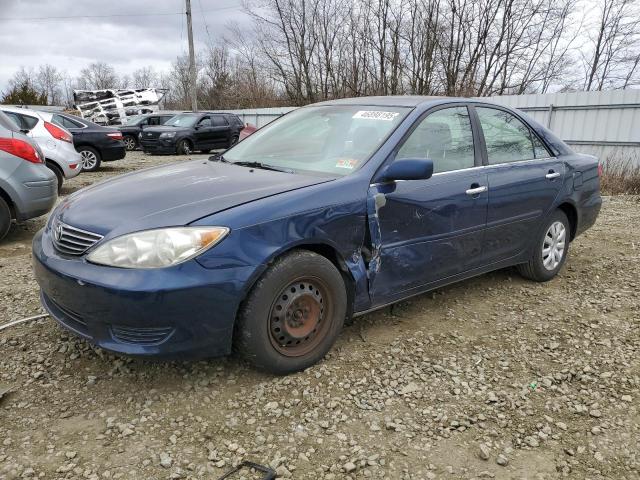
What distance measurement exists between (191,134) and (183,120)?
85 centimetres

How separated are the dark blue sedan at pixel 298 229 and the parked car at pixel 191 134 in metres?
13.5

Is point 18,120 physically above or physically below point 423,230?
above

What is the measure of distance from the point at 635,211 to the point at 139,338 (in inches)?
314

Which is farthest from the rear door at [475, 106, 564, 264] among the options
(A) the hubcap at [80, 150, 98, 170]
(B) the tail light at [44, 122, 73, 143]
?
(A) the hubcap at [80, 150, 98, 170]

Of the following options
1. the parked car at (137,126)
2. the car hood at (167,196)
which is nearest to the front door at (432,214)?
the car hood at (167,196)

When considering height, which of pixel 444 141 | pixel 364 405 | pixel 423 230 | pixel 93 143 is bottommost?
pixel 364 405

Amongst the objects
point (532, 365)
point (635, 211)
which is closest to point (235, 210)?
point (532, 365)

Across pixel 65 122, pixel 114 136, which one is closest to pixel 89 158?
pixel 114 136

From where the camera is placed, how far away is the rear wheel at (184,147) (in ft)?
56.8

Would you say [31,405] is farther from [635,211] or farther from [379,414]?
[635,211]

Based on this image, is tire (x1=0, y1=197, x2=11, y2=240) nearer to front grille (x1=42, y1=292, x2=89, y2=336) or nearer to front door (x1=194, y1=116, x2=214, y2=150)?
front grille (x1=42, y1=292, x2=89, y2=336)

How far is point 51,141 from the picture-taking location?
337 inches

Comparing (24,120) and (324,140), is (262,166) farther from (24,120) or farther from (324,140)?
(24,120)

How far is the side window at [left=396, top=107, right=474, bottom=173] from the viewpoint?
3.37 m
